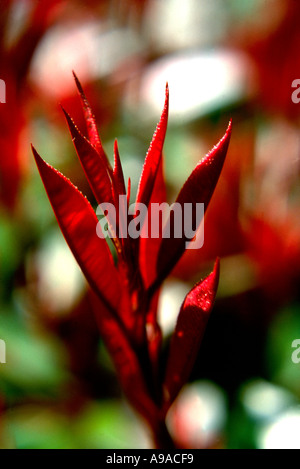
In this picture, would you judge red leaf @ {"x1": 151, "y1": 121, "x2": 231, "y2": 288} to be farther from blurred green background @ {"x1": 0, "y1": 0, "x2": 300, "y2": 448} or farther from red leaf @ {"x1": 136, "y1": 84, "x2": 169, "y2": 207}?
blurred green background @ {"x1": 0, "y1": 0, "x2": 300, "y2": 448}

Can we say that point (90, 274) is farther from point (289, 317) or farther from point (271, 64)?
point (271, 64)

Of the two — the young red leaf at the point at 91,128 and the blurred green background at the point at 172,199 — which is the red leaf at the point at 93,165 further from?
the blurred green background at the point at 172,199

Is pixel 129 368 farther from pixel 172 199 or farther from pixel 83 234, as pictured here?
pixel 172 199

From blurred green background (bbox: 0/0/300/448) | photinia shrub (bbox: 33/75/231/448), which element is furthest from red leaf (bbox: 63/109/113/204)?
blurred green background (bbox: 0/0/300/448)

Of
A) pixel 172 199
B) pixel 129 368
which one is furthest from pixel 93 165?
pixel 172 199

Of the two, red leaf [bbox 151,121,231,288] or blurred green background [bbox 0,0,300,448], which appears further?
blurred green background [bbox 0,0,300,448]

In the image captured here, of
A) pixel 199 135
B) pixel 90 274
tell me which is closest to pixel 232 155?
pixel 199 135
